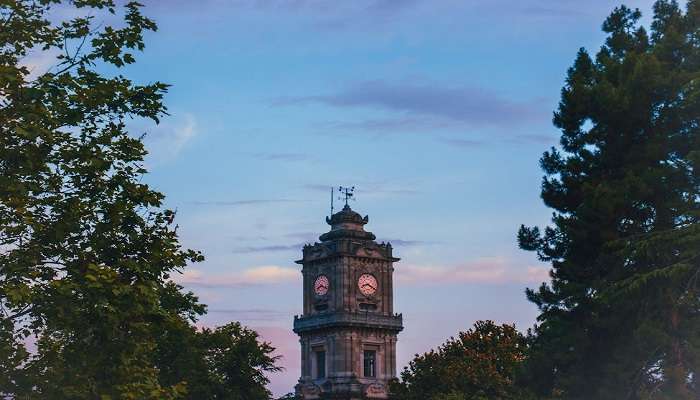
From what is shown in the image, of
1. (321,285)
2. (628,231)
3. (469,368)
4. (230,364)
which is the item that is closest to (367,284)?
(321,285)

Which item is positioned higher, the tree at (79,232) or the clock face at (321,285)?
the clock face at (321,285)

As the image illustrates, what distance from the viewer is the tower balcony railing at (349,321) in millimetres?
Result: 122188

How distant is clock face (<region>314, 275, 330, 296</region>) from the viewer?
125375 millimetres

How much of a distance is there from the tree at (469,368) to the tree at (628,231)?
31.7 meters

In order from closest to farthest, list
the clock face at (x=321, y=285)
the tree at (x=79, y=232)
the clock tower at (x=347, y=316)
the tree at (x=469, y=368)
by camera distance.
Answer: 1. the tree at (x=79, y=232)
2. the tree at (x=469, y=368)
3. the clock tower at (x=347, y=316)
4. the clock face at (x=321, y=285)

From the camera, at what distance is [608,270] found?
47750 millimetres

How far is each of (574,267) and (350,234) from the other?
7846cm

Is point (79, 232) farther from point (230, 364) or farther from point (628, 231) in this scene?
point (230, 364)

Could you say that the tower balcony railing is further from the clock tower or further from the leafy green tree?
the leafy green tree

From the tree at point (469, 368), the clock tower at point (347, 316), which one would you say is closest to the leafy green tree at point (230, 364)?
the tree at point (469, 368)

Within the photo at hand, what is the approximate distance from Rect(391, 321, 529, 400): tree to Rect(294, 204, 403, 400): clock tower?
25740 mm

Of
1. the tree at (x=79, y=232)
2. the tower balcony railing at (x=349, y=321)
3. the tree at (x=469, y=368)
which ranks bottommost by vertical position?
the tree at (x=79, y=232)

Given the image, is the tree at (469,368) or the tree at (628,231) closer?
the tree at (628,231)

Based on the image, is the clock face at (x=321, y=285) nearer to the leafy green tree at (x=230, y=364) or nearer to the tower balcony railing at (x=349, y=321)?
the tower balcony railing at (x=349, y=321)
